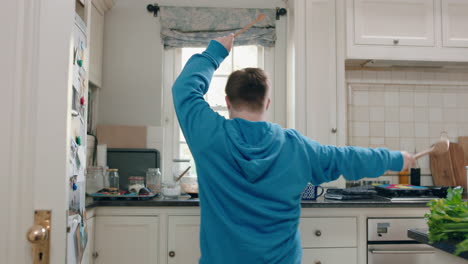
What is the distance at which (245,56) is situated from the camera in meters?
3.30

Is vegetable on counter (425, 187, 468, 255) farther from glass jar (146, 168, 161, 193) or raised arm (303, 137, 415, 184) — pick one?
glass jar (146, 168, 161, 193)

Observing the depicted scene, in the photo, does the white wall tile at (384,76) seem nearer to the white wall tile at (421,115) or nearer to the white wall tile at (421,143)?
the white wall tile at (421,115)

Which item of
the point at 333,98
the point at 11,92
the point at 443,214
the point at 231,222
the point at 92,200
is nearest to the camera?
the point at 11,92

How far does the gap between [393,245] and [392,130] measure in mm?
1084

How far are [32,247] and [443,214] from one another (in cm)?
127

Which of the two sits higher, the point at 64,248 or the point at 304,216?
the point at 64,248

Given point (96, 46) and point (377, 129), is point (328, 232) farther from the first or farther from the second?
point (96, 46)

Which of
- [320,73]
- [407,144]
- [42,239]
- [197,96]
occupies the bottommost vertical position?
[42,239]

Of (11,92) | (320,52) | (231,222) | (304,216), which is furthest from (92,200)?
(320,52)

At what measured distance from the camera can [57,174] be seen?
0.94 metres

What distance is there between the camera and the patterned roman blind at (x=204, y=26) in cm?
316

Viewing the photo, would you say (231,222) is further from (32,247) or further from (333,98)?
(333,98)

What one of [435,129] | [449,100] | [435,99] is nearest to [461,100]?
[449,100]

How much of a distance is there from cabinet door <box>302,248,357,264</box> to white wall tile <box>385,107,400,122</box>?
1.23m
